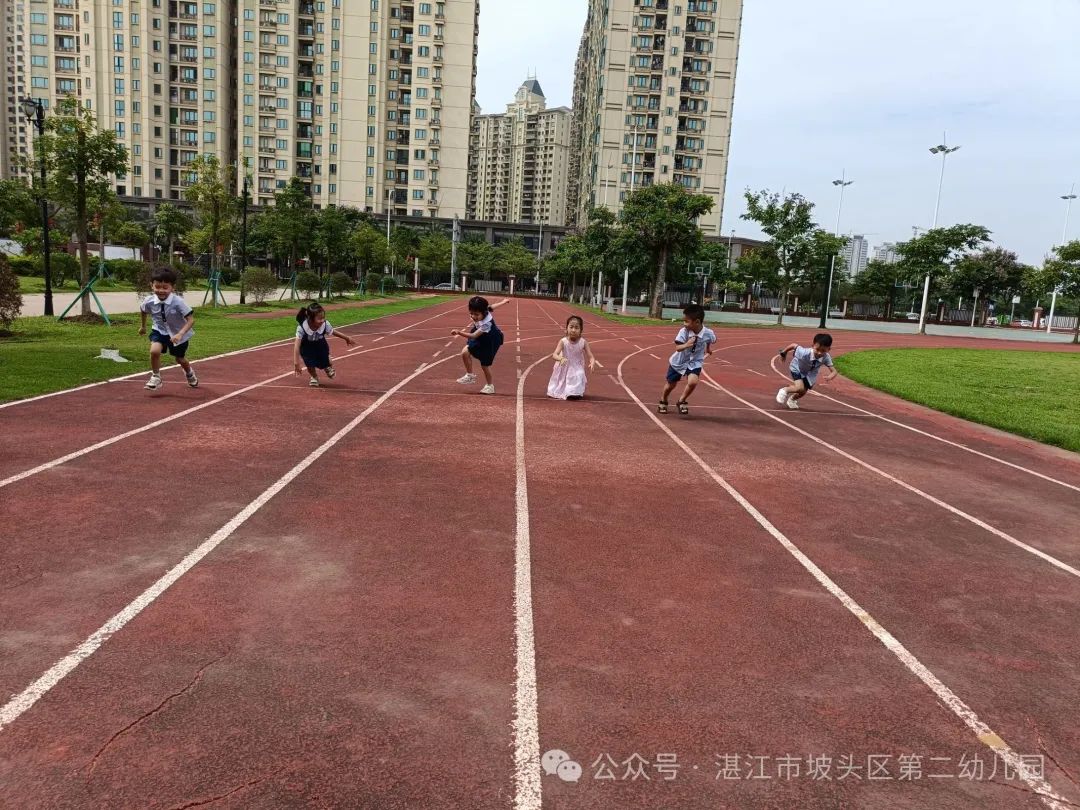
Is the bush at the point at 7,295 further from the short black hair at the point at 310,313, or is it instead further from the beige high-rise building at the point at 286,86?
the beige high-rise building at the point at 286,86

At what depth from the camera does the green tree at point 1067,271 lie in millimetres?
44188

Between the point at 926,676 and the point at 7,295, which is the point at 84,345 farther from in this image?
the point at 926,676

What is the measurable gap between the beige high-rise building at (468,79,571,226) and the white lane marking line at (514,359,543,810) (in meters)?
149

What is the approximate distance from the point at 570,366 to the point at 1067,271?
46501 millimetres

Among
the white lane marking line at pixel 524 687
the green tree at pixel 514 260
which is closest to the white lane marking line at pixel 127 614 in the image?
the white lane marking line at pixel 524 687

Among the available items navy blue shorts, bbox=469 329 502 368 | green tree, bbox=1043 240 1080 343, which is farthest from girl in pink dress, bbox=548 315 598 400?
green tree, bbox=1043 240 1080 343

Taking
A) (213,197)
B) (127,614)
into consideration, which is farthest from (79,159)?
(127,614)

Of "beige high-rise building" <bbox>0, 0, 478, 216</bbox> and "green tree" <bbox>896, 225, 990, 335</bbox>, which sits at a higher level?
"beige high-rise building" <bbox>0, 0, 478, 216</bbox>

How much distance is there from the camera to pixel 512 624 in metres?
4.02

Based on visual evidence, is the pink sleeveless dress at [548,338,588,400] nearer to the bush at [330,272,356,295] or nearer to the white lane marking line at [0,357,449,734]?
the white lane marking line at [0,357,449,734]

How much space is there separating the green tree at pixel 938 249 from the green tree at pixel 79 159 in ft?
154

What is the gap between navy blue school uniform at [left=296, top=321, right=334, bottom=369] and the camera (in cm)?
1177

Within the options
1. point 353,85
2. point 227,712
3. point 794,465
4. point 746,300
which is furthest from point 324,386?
point 353,85

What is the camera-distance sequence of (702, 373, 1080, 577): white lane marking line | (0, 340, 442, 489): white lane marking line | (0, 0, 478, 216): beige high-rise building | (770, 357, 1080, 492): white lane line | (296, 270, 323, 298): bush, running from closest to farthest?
(702, 373, 1080, 577): white lane marking line → (0, 340, 442, 489): white lane marking line → (770, 357, 1080, 492): white lane line → (296, 270, 323, 298): bush → (0, 0, 478, 216): beige high-rise building
